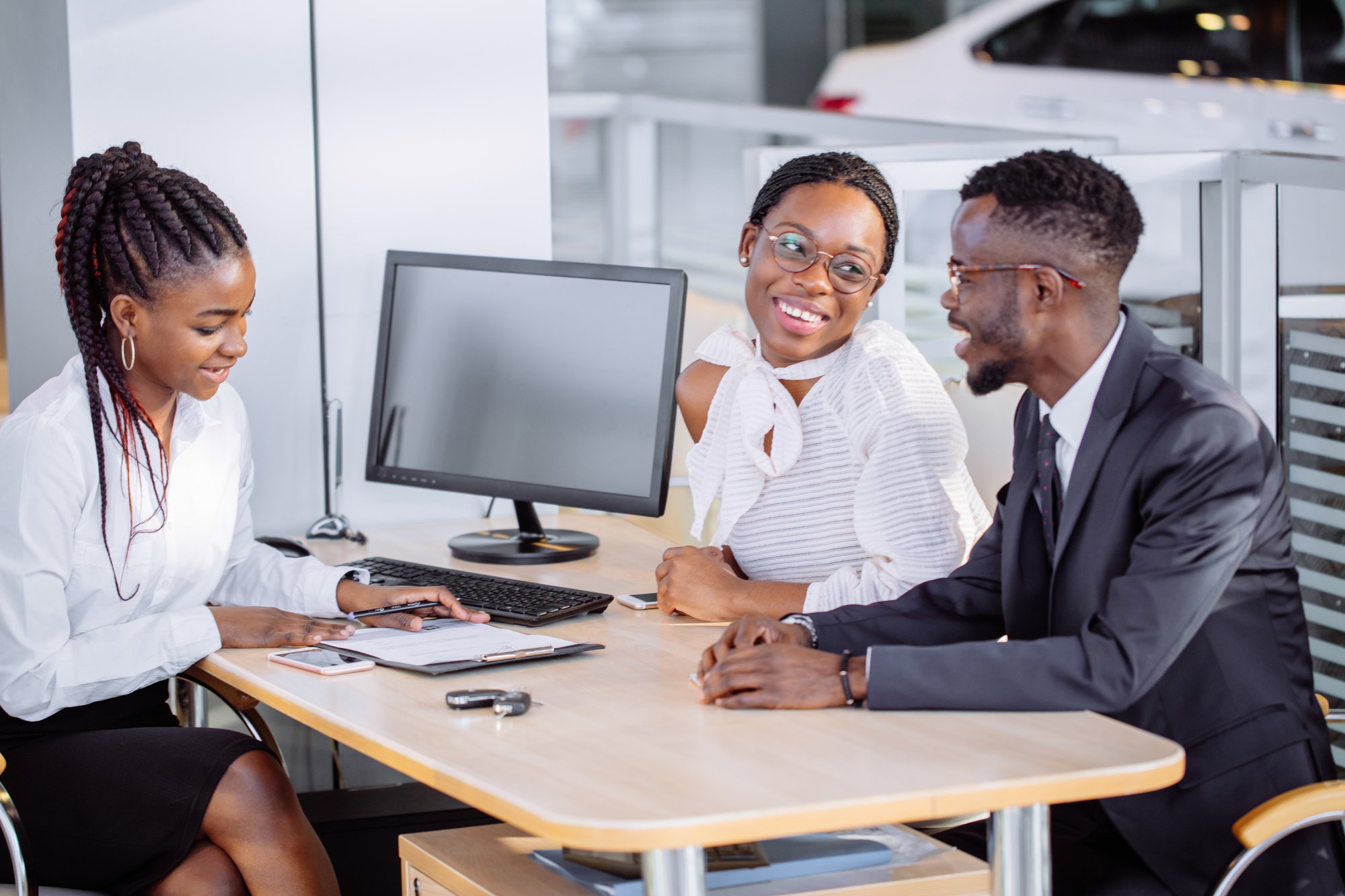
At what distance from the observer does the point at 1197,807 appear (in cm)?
174

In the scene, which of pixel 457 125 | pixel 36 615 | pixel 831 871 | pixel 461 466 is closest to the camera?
pixel 831 871

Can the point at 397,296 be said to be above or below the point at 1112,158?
below

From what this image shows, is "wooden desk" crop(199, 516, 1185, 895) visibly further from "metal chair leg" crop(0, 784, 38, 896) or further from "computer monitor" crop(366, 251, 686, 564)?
"computer monitor" crop(366, 251, 686, 564)

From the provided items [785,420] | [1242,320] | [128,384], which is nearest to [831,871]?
[785,420]

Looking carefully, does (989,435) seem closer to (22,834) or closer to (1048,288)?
(1048,288)

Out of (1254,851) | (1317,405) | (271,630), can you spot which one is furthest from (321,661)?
(1317,405)

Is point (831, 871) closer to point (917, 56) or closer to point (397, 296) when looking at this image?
point (397, 296)

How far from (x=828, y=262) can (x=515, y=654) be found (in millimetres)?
737

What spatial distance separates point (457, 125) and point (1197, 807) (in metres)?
1.94

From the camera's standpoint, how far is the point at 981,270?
6.03ft

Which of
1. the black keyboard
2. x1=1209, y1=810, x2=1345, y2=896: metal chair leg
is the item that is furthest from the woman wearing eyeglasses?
x1=1209, y1=810, x2=1345, y2=896: metal chair leg

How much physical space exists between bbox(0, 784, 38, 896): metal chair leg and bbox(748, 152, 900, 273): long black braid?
1.31m

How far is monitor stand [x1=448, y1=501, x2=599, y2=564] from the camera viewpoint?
2.66m

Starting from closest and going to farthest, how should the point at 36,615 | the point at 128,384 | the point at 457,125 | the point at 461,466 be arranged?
the point at 36,615 → the point at 128,384 → the point at 461,466 → the point at 457,125
